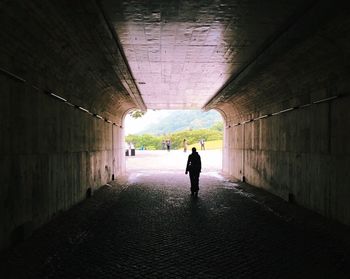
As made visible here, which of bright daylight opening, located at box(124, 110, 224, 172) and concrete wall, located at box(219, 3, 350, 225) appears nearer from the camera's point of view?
concrete wall, located at box(219, 3, 350, 225)

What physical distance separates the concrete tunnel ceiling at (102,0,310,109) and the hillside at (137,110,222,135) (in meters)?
138

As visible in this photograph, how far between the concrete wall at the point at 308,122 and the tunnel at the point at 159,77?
40 mm

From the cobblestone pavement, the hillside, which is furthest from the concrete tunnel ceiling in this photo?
the hillside

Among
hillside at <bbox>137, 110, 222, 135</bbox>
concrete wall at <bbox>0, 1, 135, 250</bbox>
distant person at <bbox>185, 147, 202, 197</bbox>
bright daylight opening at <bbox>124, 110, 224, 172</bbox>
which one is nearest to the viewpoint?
concrete wall at <bbox>0, 1, 135, 250</bbox>

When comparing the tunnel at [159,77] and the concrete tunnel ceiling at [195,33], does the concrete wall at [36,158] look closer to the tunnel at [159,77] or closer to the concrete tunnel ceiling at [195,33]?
the tunnel at [159,77]

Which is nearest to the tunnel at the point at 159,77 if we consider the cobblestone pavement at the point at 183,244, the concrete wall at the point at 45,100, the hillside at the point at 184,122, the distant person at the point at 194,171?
the concrete wall at the point at 45,100

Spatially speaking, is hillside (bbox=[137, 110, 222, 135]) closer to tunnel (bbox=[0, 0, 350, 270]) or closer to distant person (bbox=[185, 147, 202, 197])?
distant person (bbox=[185, 147, 202, 197])

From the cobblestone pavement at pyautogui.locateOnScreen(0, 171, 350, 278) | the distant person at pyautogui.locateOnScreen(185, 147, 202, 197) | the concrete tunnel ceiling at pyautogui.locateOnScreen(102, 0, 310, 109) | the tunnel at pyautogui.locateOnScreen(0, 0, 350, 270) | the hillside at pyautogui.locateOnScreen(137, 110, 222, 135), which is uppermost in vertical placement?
the hillside at pyautogui.locateOnScreen(137, 110, 222, 135)

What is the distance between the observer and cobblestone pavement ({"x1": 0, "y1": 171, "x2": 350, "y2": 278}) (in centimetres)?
549

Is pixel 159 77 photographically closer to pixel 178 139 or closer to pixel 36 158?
pixel 36 158

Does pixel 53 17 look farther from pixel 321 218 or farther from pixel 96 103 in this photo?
pixel 96 103

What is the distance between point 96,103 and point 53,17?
8.22 metres

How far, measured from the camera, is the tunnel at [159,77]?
6.71 metres

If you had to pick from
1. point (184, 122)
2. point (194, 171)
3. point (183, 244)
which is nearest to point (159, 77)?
point (194, 171)
